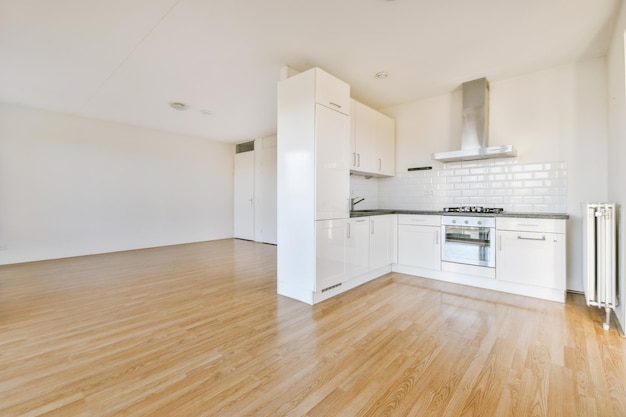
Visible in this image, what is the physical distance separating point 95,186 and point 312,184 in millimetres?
4984

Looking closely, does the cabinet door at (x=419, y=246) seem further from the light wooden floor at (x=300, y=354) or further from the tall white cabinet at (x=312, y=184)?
the tall white cabinet at (x=312, y=184)

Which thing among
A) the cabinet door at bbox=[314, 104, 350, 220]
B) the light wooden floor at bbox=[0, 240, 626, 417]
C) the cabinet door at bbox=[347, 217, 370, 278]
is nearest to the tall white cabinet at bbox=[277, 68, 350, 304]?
the cabinet door at bbox=[314, 104, 350, 220]

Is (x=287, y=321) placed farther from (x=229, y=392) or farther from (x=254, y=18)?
(x=254, y=18)

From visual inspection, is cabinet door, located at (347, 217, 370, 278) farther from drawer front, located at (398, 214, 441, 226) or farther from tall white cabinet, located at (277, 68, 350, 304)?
drawer front, located at (398, 214, 441, 226)

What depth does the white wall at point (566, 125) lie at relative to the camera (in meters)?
3.12

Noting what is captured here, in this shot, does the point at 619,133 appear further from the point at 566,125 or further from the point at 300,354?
the point at 300,354

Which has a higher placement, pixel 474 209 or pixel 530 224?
pixel 474 209

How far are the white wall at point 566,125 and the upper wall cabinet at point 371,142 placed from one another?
982 mm

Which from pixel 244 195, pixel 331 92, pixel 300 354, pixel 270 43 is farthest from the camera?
pixel 244 195

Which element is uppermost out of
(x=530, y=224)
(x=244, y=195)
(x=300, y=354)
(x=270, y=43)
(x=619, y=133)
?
(x=270, y=43)

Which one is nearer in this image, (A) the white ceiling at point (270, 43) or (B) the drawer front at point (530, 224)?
(A) the white ceiling at point (270, 43)

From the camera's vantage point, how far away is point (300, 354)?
1911 millimetres

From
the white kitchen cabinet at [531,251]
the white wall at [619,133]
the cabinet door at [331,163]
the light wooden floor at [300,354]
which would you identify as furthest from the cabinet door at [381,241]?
the white wall at [619,133]

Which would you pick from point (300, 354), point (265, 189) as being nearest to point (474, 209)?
point (300, 354)
